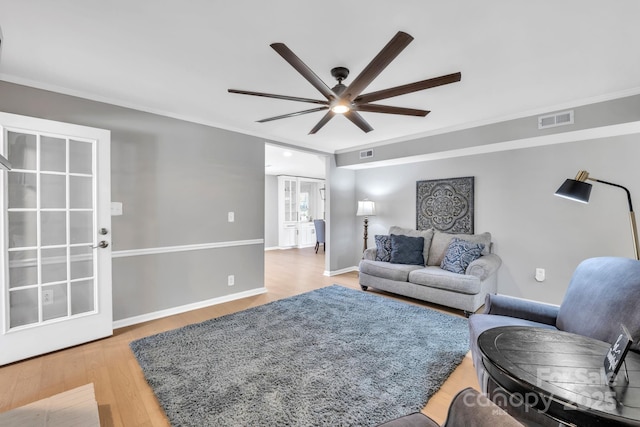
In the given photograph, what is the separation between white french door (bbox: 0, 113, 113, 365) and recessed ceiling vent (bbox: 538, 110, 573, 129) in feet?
14.9

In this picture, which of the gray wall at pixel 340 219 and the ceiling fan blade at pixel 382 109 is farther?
the gray wall at pixel 340 219

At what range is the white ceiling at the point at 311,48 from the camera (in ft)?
5.25

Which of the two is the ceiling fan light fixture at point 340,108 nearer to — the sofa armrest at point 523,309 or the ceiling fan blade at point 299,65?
the ceiling fan blade at point 299,65

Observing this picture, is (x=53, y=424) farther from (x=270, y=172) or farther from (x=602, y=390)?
(x=270, y=172)

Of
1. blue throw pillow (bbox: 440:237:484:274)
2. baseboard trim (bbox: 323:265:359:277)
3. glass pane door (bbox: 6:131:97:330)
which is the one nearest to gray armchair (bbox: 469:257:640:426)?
blue throw pillow (bbox: 440:237:484:274)

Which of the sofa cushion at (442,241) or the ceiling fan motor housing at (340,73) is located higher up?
Result: the ceiling fan motor housing at (340,73)

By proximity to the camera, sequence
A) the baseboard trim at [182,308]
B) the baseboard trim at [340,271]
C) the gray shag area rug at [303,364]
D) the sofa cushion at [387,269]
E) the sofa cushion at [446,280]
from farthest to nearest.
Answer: the baseboard trim at [340,271]
the sofa cushion at [387,269]
the sofa cushion at [446,280]
the baseboard trim at [182,308]
the gray shag area rug at [303,364]

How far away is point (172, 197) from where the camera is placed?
3273 mm

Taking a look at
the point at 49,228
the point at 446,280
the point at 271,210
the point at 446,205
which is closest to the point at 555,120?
the point at 446,205

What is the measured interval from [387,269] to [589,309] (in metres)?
2.30

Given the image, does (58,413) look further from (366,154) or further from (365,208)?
(366,154)

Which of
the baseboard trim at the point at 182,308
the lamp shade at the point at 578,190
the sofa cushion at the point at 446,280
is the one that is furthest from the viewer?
the sofa cushion at the point at 446,280

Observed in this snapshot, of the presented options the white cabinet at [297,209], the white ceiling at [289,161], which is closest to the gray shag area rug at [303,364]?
the white ceiling at [289,161]

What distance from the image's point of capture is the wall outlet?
7.97 ft
